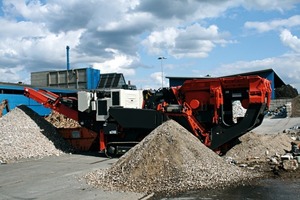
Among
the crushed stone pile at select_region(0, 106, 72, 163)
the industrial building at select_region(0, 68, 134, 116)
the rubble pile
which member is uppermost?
the industrial building at select_region(0, 68, 134, 116)

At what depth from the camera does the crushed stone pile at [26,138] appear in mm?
15586

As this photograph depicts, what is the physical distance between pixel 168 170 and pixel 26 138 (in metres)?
8.99

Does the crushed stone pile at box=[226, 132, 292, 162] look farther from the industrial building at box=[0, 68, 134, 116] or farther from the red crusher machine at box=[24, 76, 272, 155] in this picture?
the industrial building at box=[0, 68, 134, 116]

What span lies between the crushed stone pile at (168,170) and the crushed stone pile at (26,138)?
5999 mm

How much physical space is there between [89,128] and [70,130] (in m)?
1.80

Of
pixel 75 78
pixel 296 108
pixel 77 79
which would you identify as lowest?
pixel 296 108

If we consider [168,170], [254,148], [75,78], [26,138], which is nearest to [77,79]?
[75,78]

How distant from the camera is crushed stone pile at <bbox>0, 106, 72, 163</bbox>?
1559 centimetres

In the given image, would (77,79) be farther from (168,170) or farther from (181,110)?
(168,170)

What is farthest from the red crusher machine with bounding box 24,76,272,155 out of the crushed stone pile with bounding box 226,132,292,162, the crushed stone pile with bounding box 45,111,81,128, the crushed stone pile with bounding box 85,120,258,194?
the crushed stone pile with bounding box 45,111,81,128

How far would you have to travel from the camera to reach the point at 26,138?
16.5 metres

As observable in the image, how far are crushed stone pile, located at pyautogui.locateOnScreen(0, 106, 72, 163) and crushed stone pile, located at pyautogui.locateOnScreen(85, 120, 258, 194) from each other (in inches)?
236

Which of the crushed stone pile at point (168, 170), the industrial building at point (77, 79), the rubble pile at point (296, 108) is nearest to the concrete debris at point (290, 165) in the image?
the crushed stone pile at point (168, 170)

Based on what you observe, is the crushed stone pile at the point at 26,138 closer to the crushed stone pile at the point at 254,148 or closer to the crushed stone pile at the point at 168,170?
the crushed stone pile at the point at 168,170
